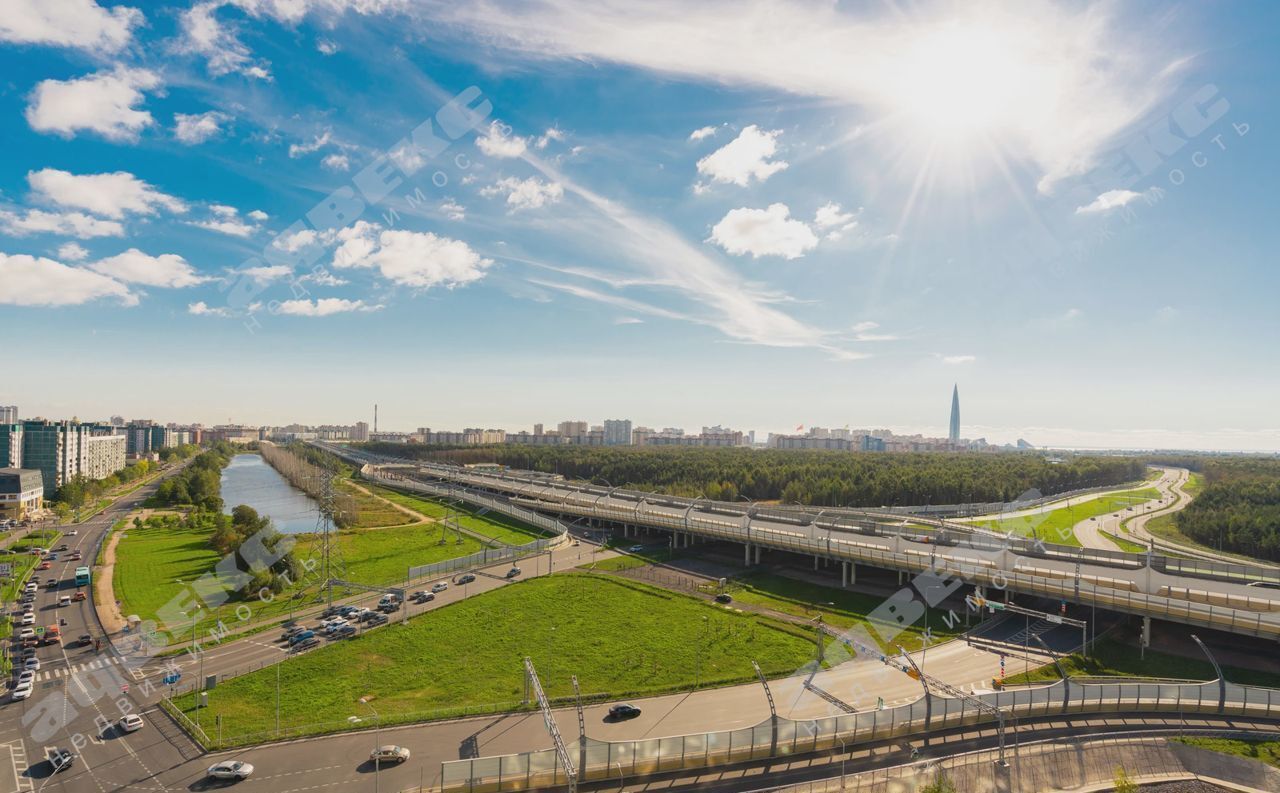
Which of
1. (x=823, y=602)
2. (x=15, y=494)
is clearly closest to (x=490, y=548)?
(x=823, y=602)

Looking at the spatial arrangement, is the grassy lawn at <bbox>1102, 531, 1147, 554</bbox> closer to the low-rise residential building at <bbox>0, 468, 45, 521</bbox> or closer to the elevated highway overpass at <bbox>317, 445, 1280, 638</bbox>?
the elevated highway overpass at <bbox>317, 445, 1280, 638</bbox>

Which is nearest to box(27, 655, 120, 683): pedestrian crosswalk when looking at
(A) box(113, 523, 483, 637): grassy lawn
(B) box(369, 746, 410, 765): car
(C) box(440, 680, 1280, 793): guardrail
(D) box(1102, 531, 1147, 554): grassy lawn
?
(A) box(113, 523, 483, 637): grassy lawn

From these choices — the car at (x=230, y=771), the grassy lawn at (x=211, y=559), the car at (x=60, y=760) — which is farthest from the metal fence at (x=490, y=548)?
the car at (x=230, y=771)

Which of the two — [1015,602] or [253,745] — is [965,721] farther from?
[253,745]

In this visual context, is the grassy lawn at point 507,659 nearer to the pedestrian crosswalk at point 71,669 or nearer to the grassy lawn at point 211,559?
the pedestrian crosswalk at point 71,669

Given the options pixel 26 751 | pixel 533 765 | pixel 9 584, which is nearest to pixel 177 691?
pixel 26 751
